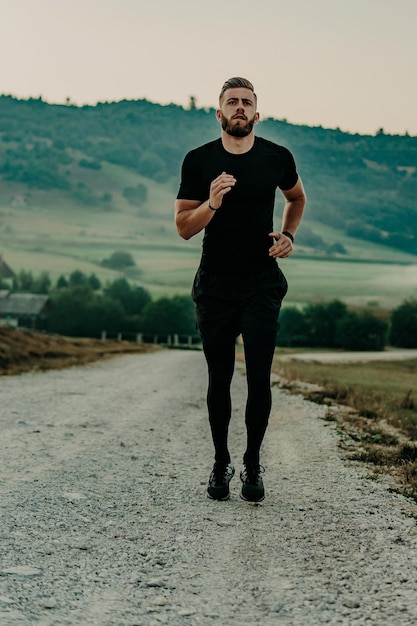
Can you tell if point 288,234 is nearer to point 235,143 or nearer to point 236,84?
point 235,143

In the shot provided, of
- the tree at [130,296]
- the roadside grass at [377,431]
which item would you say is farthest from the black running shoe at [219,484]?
the tree at [130,296]

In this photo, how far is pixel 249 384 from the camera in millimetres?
5297

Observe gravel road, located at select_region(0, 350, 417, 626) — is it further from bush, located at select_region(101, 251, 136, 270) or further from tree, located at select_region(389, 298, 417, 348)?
bush, located at select_region(101, 251, 136, 270)

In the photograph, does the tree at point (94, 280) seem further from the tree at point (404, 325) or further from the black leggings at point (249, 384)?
the black leggings at point (249, 384)

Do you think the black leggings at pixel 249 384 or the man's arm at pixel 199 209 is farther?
the black leggings at pixel 249 384

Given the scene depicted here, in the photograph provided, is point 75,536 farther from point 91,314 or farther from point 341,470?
point 91,314

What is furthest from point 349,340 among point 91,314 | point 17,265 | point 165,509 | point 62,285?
point 165,509

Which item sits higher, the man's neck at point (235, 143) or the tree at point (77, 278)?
the tree at point (77, 278)

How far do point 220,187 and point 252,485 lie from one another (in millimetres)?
2000

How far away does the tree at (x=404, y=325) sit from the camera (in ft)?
256

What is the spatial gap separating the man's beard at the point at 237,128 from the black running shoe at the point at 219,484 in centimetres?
223

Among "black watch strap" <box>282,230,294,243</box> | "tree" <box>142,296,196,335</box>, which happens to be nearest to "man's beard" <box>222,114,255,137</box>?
"black watch strap" <box>282,230,294,243</box>

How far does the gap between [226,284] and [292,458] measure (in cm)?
264

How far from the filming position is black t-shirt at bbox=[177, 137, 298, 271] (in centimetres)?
507
